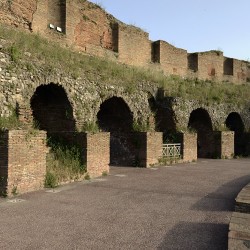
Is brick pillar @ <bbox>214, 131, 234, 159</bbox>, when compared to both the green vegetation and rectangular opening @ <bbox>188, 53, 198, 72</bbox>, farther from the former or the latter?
the green vegetation

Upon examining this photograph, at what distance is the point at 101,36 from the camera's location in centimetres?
2094

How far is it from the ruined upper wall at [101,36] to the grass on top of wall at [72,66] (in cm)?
185

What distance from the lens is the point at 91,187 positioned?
31.2 ft

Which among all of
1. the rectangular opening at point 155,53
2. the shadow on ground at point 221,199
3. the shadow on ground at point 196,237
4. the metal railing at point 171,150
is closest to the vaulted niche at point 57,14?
the metal railing at point 171,150

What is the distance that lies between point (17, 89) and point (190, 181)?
593 cm

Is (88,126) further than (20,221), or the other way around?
(88,126)

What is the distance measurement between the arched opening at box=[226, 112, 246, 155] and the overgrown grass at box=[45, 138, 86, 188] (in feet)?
44.7

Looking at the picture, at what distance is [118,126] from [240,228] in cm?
1123

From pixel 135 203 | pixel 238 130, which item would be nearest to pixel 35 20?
pixel 135 203

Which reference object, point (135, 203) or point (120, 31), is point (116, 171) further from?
point (120, 31)

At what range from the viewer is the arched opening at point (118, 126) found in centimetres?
1519

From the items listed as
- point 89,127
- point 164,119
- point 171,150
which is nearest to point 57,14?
point 164,119

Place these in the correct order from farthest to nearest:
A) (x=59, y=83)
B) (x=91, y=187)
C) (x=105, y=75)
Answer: (x=105, y=75) < (x=59, y=83) < (x=91, y=187)

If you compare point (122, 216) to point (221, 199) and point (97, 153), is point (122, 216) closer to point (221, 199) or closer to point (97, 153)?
point (221, 199)
